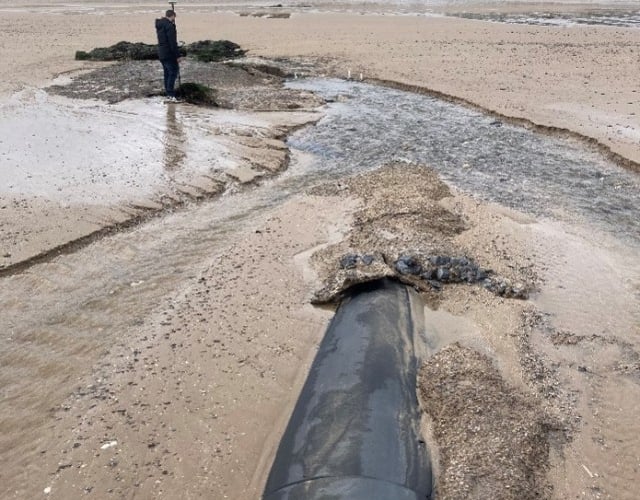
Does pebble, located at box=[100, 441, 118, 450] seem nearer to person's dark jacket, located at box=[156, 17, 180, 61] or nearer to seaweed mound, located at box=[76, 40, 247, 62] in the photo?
person's dark jacket, located at box=[156, 17, 180, 61]

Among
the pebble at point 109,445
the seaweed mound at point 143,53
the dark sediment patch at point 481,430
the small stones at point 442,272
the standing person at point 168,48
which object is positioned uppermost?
the standing person at point 168,48

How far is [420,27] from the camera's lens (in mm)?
29172

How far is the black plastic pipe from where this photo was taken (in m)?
3.92

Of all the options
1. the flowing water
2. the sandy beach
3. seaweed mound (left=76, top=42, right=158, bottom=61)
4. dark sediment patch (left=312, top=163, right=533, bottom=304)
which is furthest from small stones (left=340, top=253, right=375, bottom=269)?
seaweed mound (left=76, top=42, right=158, bottom=61)

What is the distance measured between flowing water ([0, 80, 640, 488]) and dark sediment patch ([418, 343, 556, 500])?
10.9 feet

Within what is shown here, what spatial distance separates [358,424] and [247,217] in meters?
5.15

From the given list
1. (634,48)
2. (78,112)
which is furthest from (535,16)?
(78,112)

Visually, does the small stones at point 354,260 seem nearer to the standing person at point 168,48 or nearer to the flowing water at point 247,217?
the flowing water at point 247,217

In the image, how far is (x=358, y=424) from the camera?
4375 millimetres

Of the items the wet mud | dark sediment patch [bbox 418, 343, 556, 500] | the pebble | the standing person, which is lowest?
the pebble

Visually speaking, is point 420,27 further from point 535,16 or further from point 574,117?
point 574,117

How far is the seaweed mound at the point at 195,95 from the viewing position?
15034 millimetres

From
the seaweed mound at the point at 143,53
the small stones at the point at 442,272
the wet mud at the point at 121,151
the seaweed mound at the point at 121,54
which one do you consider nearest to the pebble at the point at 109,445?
the small stones at the point at 442,272

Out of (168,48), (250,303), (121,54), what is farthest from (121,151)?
(121,54)
